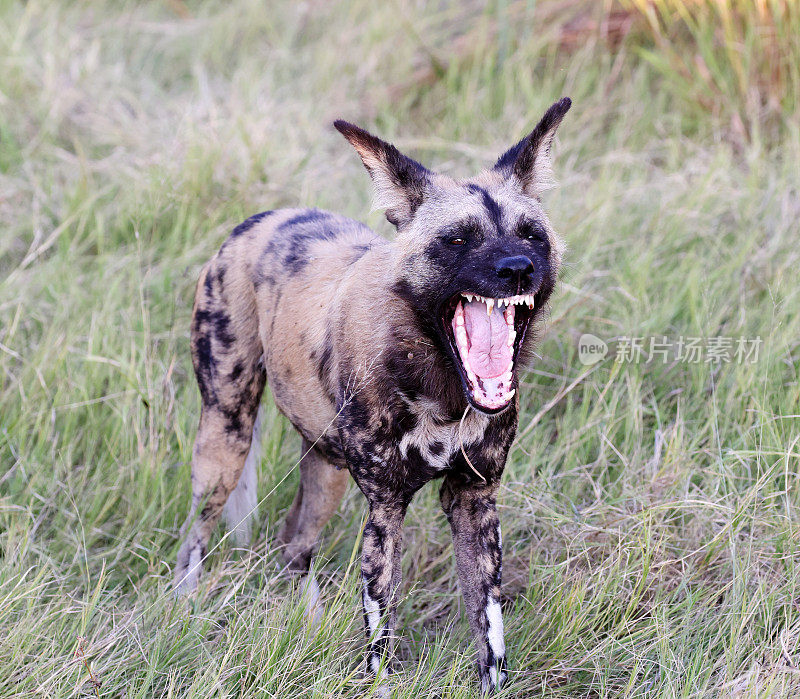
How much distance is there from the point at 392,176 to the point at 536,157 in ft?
1.57

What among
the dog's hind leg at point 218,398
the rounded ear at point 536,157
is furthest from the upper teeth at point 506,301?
the dog's hind leg at point 218,398

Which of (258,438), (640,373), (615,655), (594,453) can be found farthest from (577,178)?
(615,655)

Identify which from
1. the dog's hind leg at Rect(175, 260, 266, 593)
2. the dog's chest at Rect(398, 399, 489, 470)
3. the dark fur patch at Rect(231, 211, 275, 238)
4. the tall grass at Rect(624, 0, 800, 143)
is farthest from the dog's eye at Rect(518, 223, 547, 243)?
the tall grass at Rect(624, 0, 800, 143)

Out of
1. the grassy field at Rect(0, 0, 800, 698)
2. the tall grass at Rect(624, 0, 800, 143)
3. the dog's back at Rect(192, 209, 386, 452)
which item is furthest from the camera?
the tall grass at Rect(624, 0, 800, 143)

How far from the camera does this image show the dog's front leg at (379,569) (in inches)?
103

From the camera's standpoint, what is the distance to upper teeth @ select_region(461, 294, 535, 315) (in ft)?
8.03

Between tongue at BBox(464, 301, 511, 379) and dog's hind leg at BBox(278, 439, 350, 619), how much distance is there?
87 centimetres

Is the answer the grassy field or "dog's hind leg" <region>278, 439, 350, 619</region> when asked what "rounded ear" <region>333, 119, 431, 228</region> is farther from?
the grassy field

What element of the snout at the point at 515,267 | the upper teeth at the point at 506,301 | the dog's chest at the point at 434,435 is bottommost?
the dog's chest at the point at 434,435

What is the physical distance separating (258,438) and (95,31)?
463cm

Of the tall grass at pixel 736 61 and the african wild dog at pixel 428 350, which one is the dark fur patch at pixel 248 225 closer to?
the african wild dog at pixel 428 350

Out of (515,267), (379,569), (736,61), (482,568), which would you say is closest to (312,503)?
(379,569)

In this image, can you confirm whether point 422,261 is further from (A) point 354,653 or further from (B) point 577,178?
(B) point 577,178

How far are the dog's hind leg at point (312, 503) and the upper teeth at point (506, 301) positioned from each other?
3.12 ft
